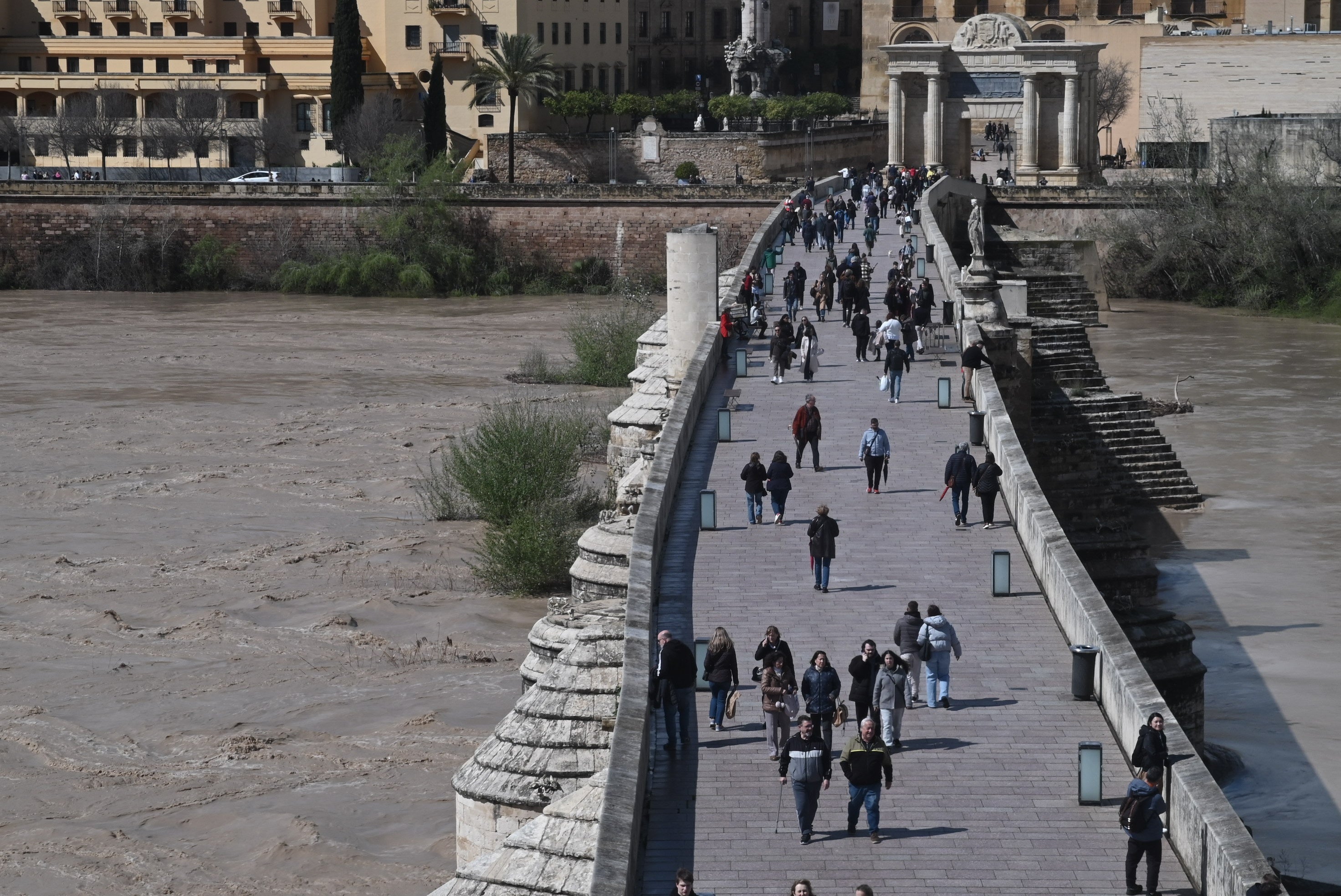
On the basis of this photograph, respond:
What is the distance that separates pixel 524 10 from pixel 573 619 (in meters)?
63.9

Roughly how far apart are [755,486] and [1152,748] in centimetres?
741

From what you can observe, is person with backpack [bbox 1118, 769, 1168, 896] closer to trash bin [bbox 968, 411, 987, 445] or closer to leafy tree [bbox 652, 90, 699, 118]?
trash bin [bbox 968, 411, 987, 445]

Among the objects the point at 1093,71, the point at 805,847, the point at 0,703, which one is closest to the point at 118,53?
the point at 1093,71

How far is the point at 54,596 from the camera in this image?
29578 millimetres

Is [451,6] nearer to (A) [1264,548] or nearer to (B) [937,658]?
(A) [1264,548]

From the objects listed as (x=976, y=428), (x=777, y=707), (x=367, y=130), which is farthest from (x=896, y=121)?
(x=777, y=707)

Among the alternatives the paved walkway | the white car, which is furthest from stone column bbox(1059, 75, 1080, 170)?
the paved walkway

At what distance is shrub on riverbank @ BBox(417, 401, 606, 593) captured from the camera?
1143 inches

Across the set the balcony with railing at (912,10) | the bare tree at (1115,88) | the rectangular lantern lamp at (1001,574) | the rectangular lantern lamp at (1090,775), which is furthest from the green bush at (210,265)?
the rectangular lantern lamp at (1090,775)

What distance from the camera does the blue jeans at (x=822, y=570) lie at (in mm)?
17141

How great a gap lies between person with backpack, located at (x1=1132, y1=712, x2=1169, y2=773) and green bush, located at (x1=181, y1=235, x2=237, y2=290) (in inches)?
2389

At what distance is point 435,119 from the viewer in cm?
7475

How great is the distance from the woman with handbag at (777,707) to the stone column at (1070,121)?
4954 centimetres

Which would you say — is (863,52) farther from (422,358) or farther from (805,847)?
(805,847)
